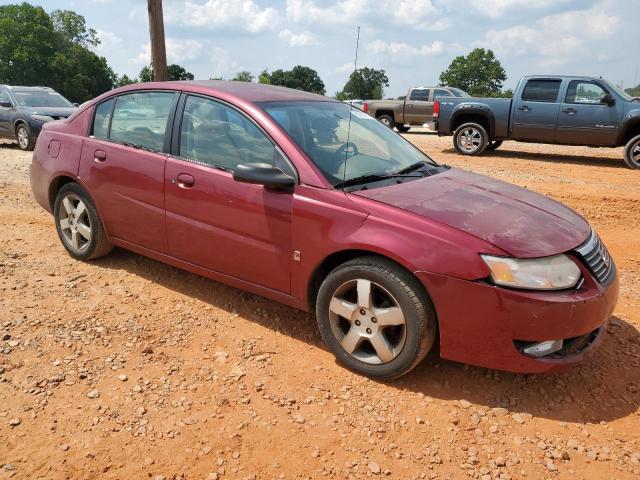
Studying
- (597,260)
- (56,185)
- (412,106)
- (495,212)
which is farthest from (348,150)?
(412,106)

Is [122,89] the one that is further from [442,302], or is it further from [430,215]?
[442,302]

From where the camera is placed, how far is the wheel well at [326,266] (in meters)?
3.09

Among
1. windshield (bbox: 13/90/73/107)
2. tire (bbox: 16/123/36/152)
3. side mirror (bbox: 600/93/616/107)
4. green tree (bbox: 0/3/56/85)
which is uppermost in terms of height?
green tree (bbox: 0/3/56/85)

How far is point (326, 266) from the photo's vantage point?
3.27 metres

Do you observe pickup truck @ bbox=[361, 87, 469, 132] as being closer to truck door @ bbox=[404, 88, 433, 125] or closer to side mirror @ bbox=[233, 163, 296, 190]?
truck door @ bbox=[404, 88, 433, 125]

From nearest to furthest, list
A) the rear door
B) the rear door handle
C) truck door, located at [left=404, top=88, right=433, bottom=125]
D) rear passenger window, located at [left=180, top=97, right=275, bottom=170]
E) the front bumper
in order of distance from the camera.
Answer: the front bumper < rear passenger window, located at [left=180, top=97, right=275, bottom=170] < the rear door < the rear door handle < truck door, located at [left=404, top=88, right=433, bottom=125]

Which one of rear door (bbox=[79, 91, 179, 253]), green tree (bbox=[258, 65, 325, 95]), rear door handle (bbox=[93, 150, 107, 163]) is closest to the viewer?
rear door (bbox=[79, 91, 179, 253])

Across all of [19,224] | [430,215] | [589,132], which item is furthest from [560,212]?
[589,132]

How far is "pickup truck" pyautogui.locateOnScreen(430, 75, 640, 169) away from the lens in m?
11.1

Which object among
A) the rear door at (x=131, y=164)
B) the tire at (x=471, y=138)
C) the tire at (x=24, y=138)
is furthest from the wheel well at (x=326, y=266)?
the tire at (x=24, y=138)

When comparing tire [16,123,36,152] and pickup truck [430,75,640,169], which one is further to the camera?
tire [16,123,36,152]

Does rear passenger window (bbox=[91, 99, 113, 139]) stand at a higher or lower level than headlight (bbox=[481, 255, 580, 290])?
higher

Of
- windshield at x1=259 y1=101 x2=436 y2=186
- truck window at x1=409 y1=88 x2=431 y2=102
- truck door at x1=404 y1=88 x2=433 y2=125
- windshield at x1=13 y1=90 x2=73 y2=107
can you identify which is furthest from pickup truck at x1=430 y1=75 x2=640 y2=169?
windshield at x1=13 y1=90 x2=73 y2=107

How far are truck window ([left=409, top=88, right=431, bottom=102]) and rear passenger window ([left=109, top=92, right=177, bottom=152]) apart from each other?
16.9 m
